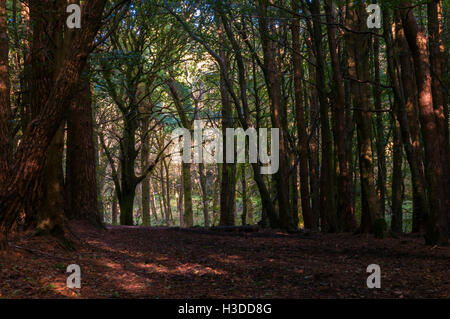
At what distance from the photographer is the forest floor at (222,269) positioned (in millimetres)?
5734

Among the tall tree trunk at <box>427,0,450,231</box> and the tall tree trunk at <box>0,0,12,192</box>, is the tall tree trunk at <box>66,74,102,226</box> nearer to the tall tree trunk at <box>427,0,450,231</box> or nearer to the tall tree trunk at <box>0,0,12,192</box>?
the tall tree trunk at <box>0,0,12,192</box>

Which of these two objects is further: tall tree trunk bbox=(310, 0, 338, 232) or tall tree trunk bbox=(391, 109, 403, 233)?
tall tree trunk bbox=(391, 109, 403, 233)

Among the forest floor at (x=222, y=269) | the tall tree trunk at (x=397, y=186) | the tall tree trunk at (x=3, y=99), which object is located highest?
the tall tree trunk at (x=3, y=99)

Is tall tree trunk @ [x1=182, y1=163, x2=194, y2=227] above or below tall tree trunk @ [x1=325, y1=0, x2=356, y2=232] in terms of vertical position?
below

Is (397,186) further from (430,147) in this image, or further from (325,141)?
(430,147)

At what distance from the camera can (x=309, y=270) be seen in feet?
24.5

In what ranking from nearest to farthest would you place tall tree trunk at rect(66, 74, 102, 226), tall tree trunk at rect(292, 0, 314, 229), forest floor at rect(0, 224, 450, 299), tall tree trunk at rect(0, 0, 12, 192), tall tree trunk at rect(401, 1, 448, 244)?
forest floor at rect(0, 224, 450, 299), tall tree trunk at rect(0, 0, 12, 192), tall tree trunk at rect(401, 1, 448, 244), tall tree trunk at rect(66, 74, 102, 226), tall tree trunk at rect(292, 0, 314, 229)

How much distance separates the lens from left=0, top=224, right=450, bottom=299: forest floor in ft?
18.8

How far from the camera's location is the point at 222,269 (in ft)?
25.1

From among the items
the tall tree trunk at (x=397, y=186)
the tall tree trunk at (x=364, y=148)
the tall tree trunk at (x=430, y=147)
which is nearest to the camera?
the tall tree trunk at (x=430, y=147)

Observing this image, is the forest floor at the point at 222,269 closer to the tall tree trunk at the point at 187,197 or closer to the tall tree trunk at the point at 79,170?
the tall tree trunk at the point at 79,170

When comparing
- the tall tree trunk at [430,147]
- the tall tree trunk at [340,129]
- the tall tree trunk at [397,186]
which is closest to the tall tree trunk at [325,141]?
the tall tree trunk at [340,129]

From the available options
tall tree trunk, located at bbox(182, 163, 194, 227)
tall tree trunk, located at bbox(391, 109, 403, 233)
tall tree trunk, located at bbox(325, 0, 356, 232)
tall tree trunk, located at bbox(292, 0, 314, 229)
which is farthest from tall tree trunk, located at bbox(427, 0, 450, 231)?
tall tree trunk, located at bbox(182, 163, 194, 227)
